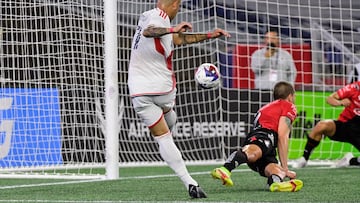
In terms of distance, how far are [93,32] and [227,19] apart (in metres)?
3.45

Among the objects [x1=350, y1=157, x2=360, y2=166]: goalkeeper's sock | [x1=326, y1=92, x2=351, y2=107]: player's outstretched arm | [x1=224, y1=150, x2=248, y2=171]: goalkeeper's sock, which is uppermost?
[x1=326, y1=92, x2=351, y2=107]: player's outstretched arm

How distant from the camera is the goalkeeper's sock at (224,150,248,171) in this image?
8914 mm

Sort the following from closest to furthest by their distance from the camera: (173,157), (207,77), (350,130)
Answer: (173,157) < (207,77) < (350,130)

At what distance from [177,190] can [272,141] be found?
0.96 m

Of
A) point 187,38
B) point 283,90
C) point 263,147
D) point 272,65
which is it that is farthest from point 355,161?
point 187,38

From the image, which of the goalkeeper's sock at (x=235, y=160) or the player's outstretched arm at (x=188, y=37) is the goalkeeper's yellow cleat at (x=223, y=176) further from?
the player's outstretched arm at (x=188, y=37)

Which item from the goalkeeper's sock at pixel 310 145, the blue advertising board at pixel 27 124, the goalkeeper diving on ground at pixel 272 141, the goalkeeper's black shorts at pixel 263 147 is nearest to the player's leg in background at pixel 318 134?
the goalkeeper's sock at pixel 310 145

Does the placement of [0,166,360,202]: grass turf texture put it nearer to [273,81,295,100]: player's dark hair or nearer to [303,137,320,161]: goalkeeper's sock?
[303,137,320,161]: goalkeeper's sock

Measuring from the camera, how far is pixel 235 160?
9.02 m

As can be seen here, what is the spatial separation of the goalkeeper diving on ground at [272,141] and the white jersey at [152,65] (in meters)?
0.97

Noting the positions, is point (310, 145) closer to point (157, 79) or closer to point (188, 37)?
point (188, 37)

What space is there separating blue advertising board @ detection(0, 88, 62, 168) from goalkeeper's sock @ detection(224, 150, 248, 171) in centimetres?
386

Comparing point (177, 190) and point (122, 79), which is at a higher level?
point (122, 79)

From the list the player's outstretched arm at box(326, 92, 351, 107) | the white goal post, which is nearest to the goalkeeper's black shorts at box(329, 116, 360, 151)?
the player's outstretched arm at box(326, 92, 351, 107)
